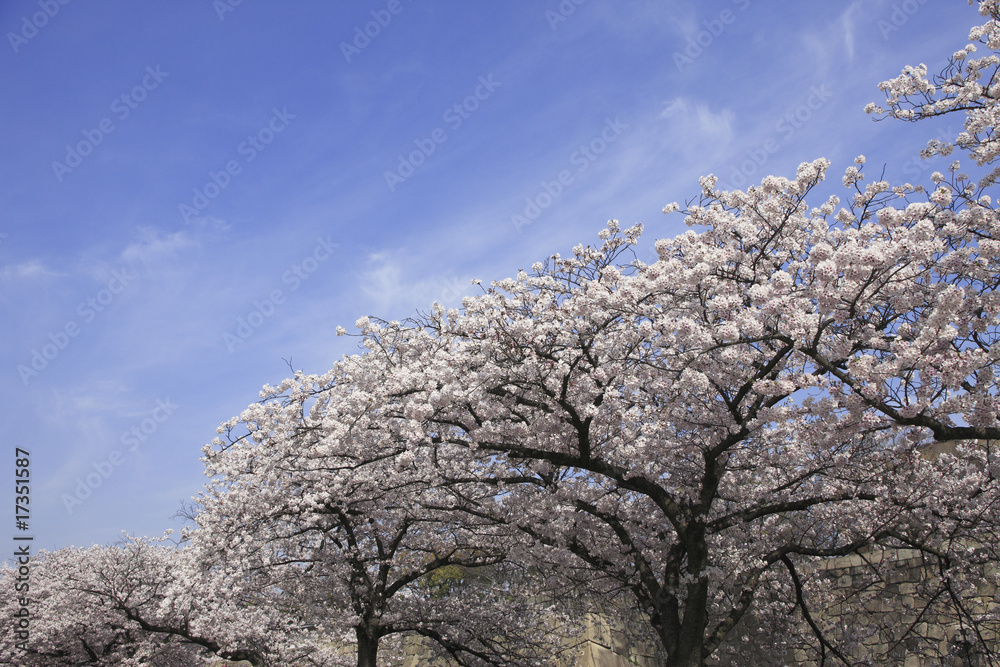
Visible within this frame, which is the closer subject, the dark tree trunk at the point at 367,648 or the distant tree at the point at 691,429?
the distant tree at the point at 691,429

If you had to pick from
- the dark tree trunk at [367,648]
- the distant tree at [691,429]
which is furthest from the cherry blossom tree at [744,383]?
the dark tree trunk at [367,648]

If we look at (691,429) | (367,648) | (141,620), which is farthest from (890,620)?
(141,620)

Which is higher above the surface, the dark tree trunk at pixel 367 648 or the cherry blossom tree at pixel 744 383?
the cherry blossom tree at pixel 744 383

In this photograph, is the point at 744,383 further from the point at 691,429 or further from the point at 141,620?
the point at 141,620

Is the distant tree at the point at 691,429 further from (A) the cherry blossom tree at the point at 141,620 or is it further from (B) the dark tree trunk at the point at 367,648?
(A) the cherry blossom tree at the point at 141,620

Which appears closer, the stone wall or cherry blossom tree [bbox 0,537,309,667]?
the stone wall

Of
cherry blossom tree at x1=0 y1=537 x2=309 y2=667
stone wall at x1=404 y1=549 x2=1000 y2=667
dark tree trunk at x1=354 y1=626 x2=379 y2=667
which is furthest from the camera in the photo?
cherry blossom tree at x1=0 y1=537 x2=309 y2=667

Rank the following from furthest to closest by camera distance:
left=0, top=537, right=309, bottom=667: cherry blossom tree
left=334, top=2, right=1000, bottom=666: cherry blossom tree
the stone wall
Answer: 1. left=0, top=537, right=309, bottom=667: cherry blossom tree
2. the stone wall
3. left=334, top=2, right=1000, bottom=666: cherry blossom tree

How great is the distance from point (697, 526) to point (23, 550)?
473 inches

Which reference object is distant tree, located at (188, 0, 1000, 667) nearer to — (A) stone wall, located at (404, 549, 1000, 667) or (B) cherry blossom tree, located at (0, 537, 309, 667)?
(A) stone wall, located at (404, 549, 1000, 667)

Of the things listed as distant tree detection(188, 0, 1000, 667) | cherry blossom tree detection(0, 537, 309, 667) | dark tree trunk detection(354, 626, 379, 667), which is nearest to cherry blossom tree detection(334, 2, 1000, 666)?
distant tree detection(188, 0, 1000, 667)

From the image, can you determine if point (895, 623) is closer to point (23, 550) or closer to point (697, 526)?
point (697, 526)

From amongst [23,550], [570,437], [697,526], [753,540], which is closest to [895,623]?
[753,540]

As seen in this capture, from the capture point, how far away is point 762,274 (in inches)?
313
